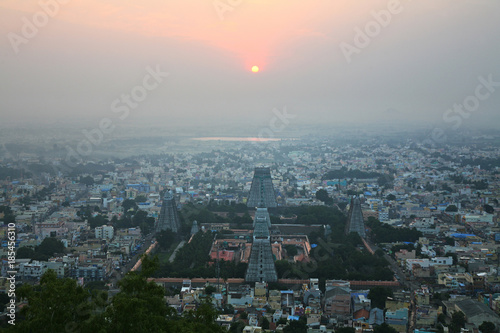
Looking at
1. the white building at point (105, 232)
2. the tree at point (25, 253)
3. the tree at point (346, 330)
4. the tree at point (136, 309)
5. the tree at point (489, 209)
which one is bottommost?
the white building at point (105, 232)

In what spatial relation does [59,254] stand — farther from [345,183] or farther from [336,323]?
[345,183]

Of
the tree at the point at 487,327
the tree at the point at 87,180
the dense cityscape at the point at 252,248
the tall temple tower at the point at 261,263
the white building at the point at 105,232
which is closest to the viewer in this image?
the dense cityscape at the point at 252,248

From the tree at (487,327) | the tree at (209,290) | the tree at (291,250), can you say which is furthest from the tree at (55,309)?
the tree at (291,250)

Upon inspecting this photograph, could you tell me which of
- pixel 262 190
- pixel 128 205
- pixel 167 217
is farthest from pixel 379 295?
pixel 128 205

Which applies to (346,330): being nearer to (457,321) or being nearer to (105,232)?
(457,321)

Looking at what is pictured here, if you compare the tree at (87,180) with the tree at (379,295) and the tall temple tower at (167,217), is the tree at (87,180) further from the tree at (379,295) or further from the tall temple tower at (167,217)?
the tree at (379,295)

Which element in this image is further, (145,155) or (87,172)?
(145,155)

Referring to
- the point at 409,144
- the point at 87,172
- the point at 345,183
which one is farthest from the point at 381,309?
the point at 409,144
